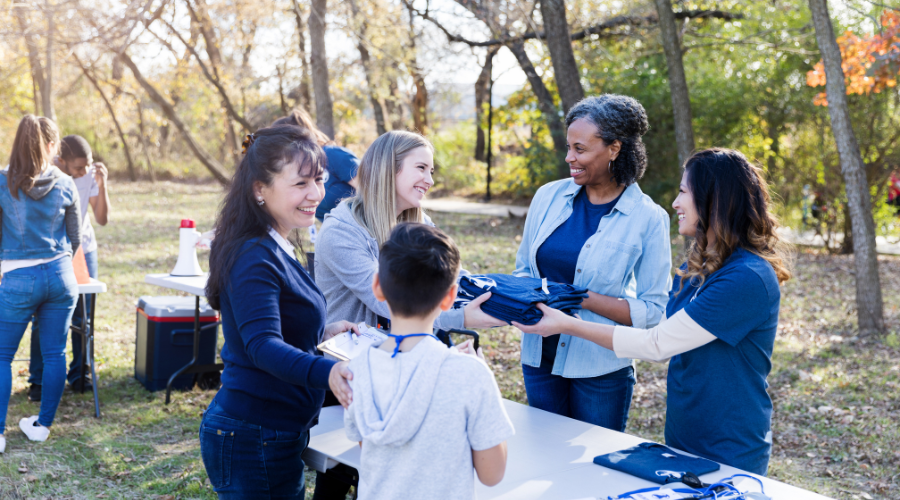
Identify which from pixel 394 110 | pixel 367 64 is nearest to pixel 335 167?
pixel 367 64

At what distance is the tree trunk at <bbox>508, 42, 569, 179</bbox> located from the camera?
41.3 ft

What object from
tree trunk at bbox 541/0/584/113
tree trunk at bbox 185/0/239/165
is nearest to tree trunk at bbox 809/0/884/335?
tree trunk at bbox 541/0/584/113

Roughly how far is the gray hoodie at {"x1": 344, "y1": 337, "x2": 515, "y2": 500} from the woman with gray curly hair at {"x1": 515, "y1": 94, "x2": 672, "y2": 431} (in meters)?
1.22

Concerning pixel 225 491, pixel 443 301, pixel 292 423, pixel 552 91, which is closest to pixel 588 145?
pixel 443 301

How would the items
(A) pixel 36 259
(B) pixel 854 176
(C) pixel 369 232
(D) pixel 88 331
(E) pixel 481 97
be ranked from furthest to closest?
(E) pixel 481 97 → (B) pixel 854 176 → (D) pixel 88 331 → (A) pixel 36 259 → (C) pixel 369 232

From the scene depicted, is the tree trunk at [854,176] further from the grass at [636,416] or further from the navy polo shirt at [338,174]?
the navy polo shirt at [338,174]

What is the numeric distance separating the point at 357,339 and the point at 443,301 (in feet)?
2.10

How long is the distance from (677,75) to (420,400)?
279 inches

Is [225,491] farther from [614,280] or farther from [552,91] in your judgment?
[552,91]

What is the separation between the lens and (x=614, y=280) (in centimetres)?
279

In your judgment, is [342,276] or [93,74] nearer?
[342,276]

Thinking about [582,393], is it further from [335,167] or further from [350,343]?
[335,167]

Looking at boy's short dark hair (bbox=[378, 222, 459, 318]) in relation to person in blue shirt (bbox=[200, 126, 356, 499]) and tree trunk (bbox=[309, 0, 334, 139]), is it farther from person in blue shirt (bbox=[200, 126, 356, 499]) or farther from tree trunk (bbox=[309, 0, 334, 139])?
tree trunk (bbox=[309, 0, 334, 139])

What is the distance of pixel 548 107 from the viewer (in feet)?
43.0
